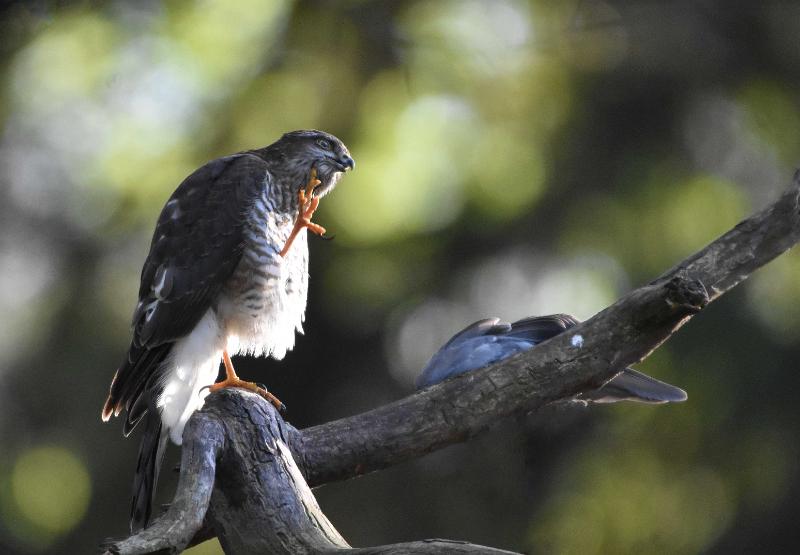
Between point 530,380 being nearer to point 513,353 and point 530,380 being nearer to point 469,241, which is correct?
point 513,353

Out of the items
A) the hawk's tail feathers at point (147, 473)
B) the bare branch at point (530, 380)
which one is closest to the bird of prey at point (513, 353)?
the bare branch at point (530, 380)

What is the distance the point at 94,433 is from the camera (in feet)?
21.9

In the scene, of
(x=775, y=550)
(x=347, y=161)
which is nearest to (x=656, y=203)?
(x=775, y=550)

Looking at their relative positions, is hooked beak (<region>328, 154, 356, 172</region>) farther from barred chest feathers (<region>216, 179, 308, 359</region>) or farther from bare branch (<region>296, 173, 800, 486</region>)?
bare branch (<region>296, 173, 800, 486</region>)

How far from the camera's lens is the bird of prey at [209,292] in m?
4.31

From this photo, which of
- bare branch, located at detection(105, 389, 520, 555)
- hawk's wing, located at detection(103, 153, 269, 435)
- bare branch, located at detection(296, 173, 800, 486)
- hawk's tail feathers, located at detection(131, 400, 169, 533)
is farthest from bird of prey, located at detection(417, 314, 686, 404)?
hawk's wing, located at detection(103, 153, 269, 435)

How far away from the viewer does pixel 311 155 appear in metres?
4.88

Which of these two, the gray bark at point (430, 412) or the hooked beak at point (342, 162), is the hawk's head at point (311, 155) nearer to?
the hooked beak at point (342, 162)

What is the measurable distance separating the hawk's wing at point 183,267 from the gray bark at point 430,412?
3.29ft

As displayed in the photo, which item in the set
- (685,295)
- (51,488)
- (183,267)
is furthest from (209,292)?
(51,488)

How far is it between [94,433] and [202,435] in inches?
151

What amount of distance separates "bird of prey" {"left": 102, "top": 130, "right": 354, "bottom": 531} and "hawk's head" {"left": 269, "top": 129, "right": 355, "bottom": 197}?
155mm

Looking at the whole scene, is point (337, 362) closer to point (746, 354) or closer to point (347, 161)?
point (347, 161)

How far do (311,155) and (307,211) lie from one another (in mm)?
419
